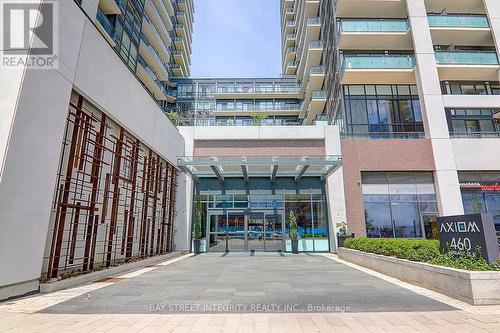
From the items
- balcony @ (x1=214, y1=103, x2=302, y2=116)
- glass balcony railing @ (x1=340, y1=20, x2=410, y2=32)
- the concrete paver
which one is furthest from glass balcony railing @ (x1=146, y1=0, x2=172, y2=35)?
the concrete paver

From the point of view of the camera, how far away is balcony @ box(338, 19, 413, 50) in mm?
20672

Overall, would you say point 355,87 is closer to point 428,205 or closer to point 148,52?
point 428,205

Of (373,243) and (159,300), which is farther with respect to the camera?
(373,243)

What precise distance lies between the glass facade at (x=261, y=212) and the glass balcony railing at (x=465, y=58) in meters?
12.6

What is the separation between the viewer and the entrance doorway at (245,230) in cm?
1875

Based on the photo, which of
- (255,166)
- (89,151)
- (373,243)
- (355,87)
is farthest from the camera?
(355,87)

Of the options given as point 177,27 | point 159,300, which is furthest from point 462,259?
point 177,27

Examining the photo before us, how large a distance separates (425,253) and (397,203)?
35.6 feet

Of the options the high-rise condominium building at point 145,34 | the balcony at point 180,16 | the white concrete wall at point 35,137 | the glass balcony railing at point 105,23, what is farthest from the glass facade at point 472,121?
the balcony at point 180,16

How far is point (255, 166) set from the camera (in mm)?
17391

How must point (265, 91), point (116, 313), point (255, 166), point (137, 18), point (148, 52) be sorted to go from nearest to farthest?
point (116, 313) < point (255, 166) < point (137, 18) < point (148, 52) < point (265, 91)

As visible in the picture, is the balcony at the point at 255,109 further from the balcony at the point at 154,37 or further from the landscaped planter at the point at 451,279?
the landscaped planter at the point at 451,279

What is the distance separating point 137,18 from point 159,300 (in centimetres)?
2785

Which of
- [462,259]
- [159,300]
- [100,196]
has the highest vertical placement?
[100,196]
